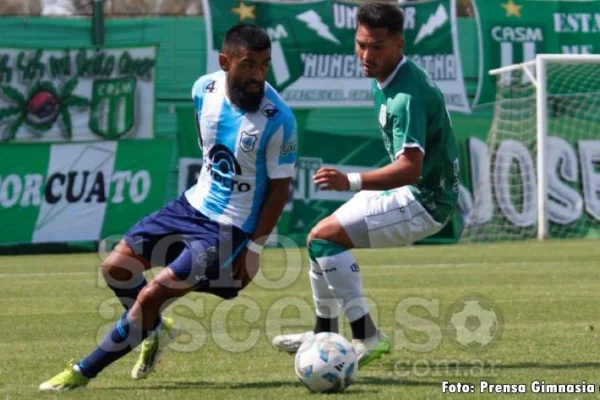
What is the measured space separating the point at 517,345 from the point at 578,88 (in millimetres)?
16677

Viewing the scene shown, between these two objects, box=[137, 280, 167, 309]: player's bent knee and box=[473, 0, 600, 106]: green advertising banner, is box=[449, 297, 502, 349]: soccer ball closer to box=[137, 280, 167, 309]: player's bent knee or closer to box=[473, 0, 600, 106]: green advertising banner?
box=[137, 280, 167, 309]: player's bent knee

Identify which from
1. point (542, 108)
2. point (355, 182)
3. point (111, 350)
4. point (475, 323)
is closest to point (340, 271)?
point (355, 182)

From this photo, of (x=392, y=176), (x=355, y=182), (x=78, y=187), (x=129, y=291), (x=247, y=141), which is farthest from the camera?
(x=78, y=187)

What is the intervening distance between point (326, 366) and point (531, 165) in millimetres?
17874

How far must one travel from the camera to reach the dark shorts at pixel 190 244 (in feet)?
24.7

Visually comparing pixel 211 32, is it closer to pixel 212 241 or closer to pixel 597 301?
pixel 597 301

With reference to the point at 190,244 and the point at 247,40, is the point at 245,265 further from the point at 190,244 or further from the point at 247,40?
the point at 247,40

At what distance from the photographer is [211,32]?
2323 centimetres

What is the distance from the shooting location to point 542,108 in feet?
78.2

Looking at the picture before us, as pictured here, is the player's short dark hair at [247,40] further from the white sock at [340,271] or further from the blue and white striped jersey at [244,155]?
the white sock at [340,271]

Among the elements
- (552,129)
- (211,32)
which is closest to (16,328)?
(211,32)

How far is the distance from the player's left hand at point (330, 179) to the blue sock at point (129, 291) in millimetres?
1585

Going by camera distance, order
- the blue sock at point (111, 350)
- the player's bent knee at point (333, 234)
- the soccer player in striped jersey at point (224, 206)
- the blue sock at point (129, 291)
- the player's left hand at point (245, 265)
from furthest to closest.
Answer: the player's bent knee at point (333, 234) < the blue sock at point (129, 291) < the player's left hand at point (245, 265) < the soccer player in striped jersey at point (224, 206) < the blue sock at point (111, 350)

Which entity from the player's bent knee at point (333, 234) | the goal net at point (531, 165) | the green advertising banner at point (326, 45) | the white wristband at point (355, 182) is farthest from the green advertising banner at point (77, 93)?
the white wristband at point (355, 182)
